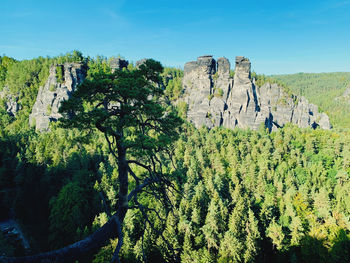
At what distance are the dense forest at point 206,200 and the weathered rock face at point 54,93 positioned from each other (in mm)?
17284

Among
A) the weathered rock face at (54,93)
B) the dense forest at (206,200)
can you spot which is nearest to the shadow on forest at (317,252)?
the dense forest at (206,200)

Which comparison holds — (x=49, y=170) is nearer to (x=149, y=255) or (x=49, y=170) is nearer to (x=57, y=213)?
(x=57, y=213)

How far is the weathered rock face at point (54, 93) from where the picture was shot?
79312 mm

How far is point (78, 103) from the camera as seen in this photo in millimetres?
6898

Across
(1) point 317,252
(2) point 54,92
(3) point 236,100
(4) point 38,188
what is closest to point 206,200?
(1) point 317,252

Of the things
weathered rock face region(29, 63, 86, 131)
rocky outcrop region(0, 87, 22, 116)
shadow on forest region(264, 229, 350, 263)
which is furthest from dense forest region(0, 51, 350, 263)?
rocky outcrop region(0, 87, 22, 116)

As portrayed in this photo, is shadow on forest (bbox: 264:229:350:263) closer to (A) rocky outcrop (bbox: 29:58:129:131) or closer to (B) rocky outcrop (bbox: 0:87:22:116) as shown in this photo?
(A) rocky outcrop (bbox: 29:58:129:131)

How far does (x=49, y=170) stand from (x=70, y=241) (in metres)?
17.8

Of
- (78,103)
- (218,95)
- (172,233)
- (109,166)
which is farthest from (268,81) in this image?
(78,103)

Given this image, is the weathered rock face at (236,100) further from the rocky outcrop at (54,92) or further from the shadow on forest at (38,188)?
the shadow on forest at (38,188)

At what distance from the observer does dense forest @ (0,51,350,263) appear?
2816cm

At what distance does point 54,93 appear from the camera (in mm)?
83438

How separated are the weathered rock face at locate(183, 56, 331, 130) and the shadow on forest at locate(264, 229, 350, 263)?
199ft

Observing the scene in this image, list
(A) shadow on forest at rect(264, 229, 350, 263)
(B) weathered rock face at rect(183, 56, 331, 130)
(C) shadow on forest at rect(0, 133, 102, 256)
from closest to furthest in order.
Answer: (A) shadow on forest at rect(264, 229, 350, 263), (C) shadow on forest at rect(0, 133, 102, 256), (B) weathered rock face at rect(183, 56, 331, 130)
